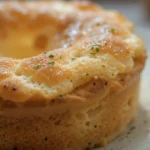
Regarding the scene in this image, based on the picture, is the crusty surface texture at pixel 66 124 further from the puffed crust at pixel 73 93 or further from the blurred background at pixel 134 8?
the blurred background at pixel 134 8

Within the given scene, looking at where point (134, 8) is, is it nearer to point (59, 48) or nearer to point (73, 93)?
point (59, 48)

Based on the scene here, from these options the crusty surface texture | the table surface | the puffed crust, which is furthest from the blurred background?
the crusty surface texture

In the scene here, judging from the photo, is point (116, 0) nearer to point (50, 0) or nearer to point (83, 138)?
point (50, 0)

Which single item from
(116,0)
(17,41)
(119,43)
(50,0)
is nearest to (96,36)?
(119,43)

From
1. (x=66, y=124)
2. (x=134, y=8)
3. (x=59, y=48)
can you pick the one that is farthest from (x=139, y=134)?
(x=134, y=8)

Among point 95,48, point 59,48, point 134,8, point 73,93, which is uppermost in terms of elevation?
point 134,8

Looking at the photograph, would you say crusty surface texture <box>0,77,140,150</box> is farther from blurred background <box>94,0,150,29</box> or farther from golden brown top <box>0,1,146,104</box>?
blurred background <box>94,0,150,29</box>

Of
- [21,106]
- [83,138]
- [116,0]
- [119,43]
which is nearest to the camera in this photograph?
[21,106]
